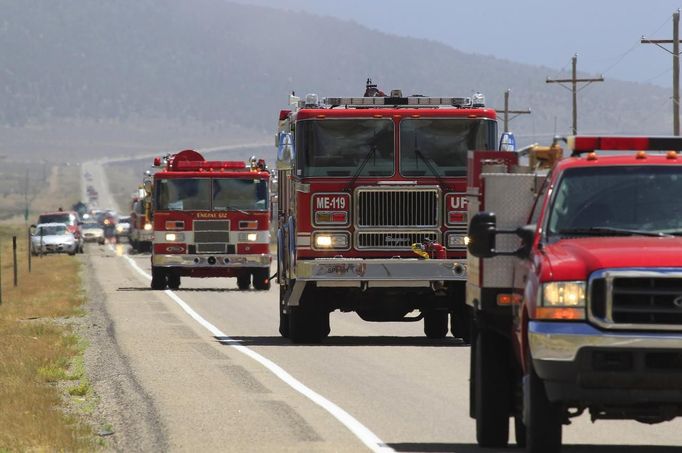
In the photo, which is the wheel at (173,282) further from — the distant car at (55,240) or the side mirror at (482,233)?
the distant car at (55,240)

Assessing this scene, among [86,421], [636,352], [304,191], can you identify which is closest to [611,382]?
[636,352]

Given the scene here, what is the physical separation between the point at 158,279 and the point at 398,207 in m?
19.5

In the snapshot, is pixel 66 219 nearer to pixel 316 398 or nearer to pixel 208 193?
pixel 208 193

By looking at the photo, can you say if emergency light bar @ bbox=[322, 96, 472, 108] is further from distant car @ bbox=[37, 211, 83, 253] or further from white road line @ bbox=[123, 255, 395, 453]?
distant car @ bbox=[37, 211, 83, 253]

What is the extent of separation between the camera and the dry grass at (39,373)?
13.3 meters

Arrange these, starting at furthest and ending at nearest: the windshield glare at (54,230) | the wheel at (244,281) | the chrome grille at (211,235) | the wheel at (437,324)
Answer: the windshield glare at (54,230) → the wheel at (244,281) → the chrome grille at (211,235) → the wheel at (437,324)

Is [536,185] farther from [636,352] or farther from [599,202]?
[636,352]

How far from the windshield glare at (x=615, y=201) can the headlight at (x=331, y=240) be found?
11.4m

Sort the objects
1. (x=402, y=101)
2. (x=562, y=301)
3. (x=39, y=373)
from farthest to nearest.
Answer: (x=402, y=101) < (x=39, y=373) < (x=562, y=301)

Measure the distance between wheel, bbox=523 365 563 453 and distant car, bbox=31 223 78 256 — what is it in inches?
2712

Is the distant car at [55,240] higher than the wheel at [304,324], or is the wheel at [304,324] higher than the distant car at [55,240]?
the distant car at [55,240]

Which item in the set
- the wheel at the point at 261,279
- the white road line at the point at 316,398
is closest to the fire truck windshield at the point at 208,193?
the wheel at the point at 261,279

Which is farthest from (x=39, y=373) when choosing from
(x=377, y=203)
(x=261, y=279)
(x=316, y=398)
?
(x=261, y=279)

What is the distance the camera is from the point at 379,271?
2277cm
